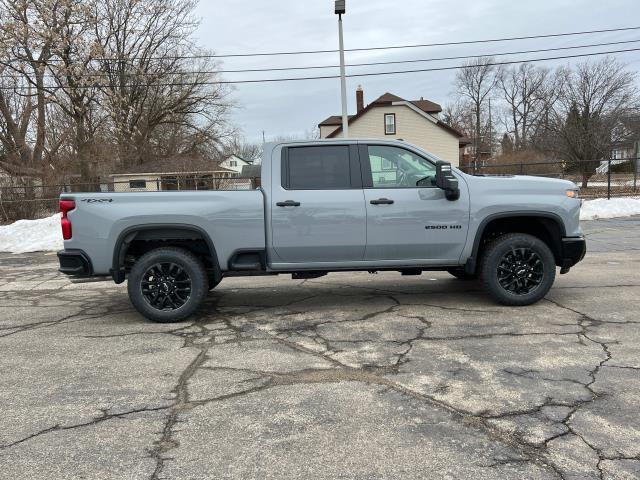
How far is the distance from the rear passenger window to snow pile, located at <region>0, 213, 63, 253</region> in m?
9.81

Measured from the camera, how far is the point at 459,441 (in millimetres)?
3023

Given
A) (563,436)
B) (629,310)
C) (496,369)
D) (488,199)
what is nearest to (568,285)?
(629,310)

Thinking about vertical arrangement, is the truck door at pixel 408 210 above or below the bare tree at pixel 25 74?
below

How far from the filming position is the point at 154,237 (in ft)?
18.2

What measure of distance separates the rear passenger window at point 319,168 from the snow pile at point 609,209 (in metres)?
13.6

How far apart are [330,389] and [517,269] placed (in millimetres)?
3083

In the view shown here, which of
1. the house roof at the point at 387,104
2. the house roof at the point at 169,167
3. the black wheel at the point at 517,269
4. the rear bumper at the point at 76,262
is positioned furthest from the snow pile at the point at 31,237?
the house roof at the point at 387,104

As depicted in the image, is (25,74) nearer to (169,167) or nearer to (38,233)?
(169,167)

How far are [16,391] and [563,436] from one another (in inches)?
156

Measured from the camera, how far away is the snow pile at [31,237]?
1311 centimetres

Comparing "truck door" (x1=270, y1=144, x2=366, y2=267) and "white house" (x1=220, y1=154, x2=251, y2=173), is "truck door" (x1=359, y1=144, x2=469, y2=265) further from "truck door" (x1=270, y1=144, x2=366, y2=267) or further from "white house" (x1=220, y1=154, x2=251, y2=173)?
"white house" (x1=220, y1=154, x2=251, y2=173)

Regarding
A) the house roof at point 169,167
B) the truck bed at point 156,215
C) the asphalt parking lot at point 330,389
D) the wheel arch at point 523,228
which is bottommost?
the asphalt parking lot at point 330,389

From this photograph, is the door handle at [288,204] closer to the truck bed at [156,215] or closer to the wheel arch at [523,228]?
the truck bed at [156,215]

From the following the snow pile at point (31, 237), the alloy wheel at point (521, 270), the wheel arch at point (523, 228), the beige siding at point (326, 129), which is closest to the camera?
the wheel arch at point (523, 228)
